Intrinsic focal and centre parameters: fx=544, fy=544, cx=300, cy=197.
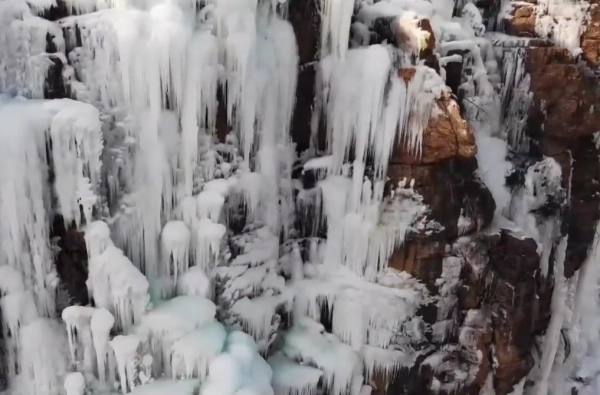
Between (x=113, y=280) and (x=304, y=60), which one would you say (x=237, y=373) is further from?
(x=304, y=60)

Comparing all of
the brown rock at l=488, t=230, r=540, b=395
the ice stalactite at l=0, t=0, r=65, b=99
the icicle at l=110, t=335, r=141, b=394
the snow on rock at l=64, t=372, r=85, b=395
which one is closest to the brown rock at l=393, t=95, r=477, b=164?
the brown rock at l=488, t=230, r=540, b=395

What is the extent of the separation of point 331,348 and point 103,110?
3.53 meters

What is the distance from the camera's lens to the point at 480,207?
21.1ft

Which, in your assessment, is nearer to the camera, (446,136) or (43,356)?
(43,356)

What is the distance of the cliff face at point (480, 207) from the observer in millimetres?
6070

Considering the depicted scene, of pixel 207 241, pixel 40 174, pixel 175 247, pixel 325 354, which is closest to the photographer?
pixel 40 174

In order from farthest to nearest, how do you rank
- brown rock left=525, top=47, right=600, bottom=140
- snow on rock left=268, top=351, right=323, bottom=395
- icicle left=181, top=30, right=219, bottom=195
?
brown rock left=525, top=47, right=600, bottom=140
snow on rock left=268, top=351, right=323, bottom=395
icicle left=181, top=30, right=219, bottom=195

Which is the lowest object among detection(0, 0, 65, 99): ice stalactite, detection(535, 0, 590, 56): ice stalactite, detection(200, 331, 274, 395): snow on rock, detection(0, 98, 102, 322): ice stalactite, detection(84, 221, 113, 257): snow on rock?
detection(200, 331, 274, 395): snow on rock

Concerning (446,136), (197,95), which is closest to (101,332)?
(197,95)

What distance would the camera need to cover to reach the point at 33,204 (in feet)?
15.5

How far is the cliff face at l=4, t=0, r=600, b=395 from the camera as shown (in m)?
6.07

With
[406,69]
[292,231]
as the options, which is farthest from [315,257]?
[406,69]

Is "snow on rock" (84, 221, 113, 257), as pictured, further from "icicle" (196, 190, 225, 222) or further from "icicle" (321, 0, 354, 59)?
"icicle" (321, 0, 354, 59)

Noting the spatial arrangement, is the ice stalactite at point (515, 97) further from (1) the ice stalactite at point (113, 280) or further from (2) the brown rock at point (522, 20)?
(1) the ice stalactite at point (113, 280)
